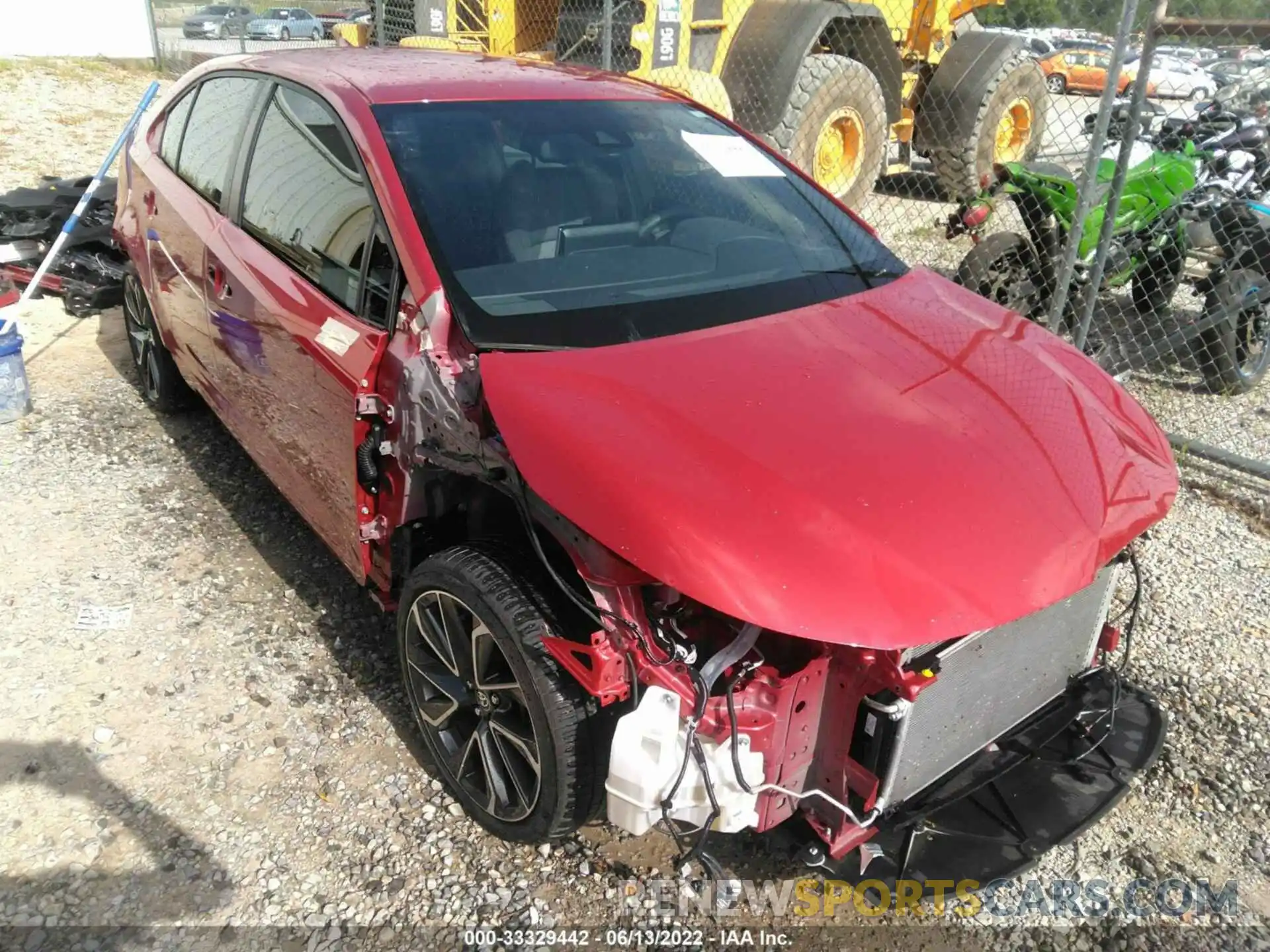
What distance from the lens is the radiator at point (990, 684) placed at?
6.26 ft

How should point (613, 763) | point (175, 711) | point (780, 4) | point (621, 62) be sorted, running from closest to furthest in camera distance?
1. point (613, 763)
2. point (175, 711)
3. point (621, 62)
4. point (780, 4)

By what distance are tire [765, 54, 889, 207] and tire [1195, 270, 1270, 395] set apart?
9.34 ft

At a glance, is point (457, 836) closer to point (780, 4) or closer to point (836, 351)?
point (836, 351)

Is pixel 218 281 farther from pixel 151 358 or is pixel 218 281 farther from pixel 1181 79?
pixel 1181 79

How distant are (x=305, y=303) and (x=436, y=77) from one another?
869 millimetres

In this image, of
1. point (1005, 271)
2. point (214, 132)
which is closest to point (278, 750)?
point (214, 132)

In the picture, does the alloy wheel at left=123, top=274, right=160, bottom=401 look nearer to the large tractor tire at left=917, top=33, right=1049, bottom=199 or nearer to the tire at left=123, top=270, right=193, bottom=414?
the tire at left=123, top=270, right=193, bottom=414

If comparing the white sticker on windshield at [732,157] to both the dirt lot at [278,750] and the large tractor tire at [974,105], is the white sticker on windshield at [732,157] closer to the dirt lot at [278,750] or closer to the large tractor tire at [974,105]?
the dirt lot at [278,750]

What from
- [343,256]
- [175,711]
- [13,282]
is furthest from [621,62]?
[175,711]

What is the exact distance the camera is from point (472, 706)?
2.35m

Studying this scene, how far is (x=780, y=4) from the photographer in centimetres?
738

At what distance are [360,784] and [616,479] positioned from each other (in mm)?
1302

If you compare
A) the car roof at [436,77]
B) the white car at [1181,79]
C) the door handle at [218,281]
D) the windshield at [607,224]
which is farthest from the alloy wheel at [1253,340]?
the door handle at [218,281]

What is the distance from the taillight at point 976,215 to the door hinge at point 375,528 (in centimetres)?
412
